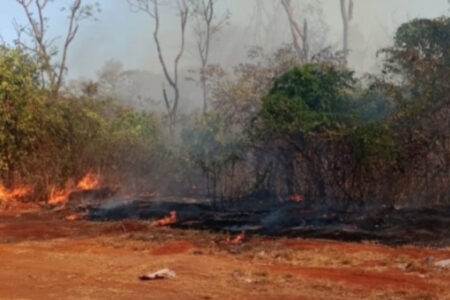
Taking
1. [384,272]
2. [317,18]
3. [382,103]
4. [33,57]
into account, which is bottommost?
[384,272]

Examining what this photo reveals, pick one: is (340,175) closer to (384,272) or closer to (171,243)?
(171,243)

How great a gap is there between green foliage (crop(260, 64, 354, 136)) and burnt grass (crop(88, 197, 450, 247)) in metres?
2.05

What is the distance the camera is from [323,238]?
1175 cm

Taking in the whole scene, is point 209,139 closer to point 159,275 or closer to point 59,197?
point 59,197

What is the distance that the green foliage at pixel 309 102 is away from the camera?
602 inches

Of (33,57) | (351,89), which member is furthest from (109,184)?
(351,89)

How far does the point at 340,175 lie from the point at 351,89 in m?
3.09

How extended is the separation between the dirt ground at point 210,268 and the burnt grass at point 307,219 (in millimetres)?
930

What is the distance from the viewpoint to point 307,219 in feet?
46.5

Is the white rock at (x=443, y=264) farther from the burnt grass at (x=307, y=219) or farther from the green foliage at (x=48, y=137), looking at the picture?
the green foliage at (x=48, y=137)

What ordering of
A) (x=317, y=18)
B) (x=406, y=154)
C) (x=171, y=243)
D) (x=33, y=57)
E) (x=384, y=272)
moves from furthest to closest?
(x=317, y=18)
(x=33, y=57)
(x=406, y=154)
(x=171, y=243)
(x=384, y=272)

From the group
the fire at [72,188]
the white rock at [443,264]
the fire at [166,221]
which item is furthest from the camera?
the fire at [72,188]

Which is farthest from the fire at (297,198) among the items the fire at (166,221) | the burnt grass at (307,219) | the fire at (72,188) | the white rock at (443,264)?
the fire at (72,188)

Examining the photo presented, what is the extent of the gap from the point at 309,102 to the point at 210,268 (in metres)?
8.32
